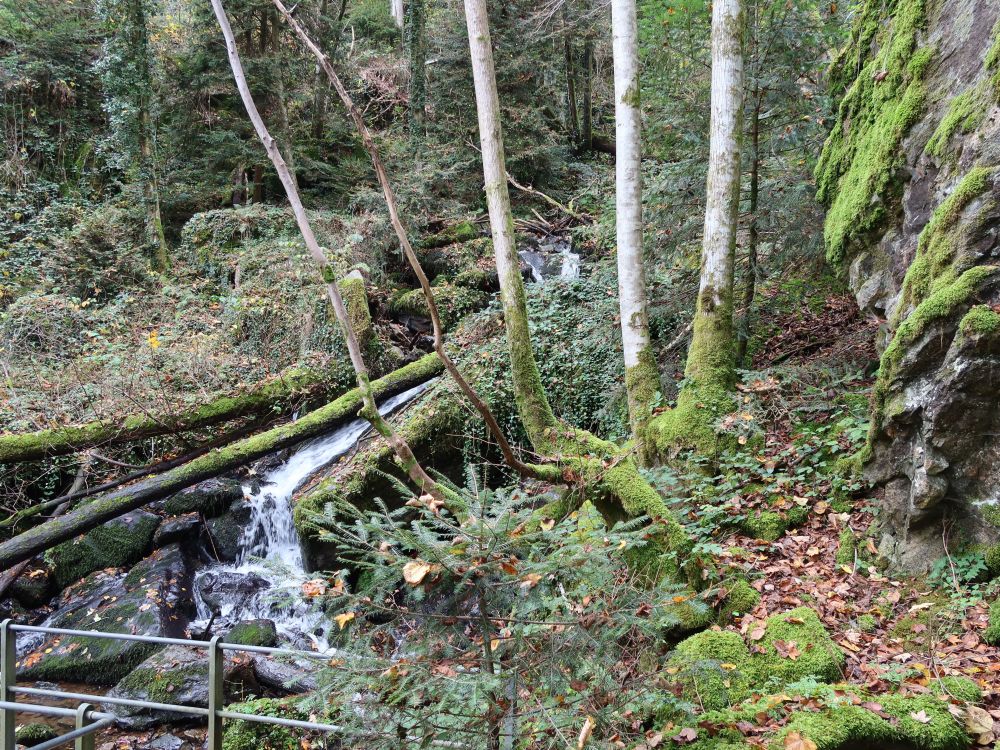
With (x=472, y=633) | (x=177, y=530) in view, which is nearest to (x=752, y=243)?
(x=472, y=633)

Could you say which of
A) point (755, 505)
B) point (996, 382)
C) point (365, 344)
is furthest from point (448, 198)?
point (996, 382)

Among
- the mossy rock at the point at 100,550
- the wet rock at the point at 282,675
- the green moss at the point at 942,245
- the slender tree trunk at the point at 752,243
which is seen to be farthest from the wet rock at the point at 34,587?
the green moss at the point at 942,245

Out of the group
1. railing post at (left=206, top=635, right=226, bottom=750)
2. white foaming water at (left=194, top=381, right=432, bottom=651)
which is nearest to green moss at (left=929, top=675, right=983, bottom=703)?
railing post at (left=206, top=635, right=226, bottom=750)

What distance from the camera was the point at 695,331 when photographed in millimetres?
6430

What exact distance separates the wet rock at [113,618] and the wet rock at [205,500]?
654 millimetres

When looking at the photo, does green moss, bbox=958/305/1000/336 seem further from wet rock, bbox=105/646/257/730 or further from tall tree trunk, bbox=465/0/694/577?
wet rock, bbox=105/646/257/730

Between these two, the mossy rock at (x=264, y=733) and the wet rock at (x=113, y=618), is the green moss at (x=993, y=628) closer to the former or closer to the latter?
the mossy rock at (x=264, y=733)

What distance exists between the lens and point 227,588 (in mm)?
7887

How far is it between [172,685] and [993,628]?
6.85 meters

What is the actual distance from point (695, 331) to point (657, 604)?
4415mm

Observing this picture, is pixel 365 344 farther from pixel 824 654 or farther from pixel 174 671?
pixel 824 654

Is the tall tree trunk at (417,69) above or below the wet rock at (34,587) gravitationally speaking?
above

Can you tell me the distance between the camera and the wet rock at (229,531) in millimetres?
8375

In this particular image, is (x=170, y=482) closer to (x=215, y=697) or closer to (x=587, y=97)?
(x=215, y=697)
